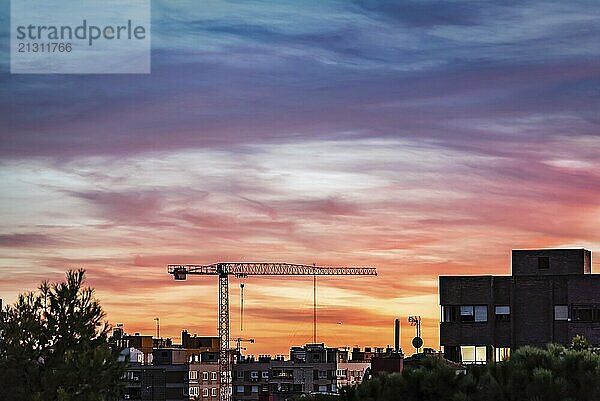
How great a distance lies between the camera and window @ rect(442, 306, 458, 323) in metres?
83.3

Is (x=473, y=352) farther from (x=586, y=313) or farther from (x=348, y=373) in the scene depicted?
(x=348, y=373)

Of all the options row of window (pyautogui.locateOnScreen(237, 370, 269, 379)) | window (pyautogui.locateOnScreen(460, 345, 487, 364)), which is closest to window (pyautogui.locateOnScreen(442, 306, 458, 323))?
window (pyautogui.locateOnScreen(460, 345, 487, 364))

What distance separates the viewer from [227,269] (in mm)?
199500

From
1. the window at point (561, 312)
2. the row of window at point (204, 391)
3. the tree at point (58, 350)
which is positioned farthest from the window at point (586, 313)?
the row of window at point (204, 391)

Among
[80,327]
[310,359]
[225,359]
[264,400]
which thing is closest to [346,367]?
[310,359]

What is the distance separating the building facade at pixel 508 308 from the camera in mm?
82688

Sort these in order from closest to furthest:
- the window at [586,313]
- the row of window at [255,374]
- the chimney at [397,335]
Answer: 1. the window at [586,313]
2. the chimney at [397,335]
3. the row of window at [255,374]

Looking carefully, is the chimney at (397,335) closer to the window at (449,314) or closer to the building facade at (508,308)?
the window at (449,314)

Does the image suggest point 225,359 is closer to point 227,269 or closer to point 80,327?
point 227,269

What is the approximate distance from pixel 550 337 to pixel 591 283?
465cm

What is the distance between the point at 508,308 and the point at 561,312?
3.32 meters

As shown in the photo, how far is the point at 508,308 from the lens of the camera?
83.8 meters

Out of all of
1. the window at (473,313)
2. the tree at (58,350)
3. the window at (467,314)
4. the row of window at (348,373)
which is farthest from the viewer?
the row of window at (348,373)

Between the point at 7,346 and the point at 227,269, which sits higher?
the point at 227,269
